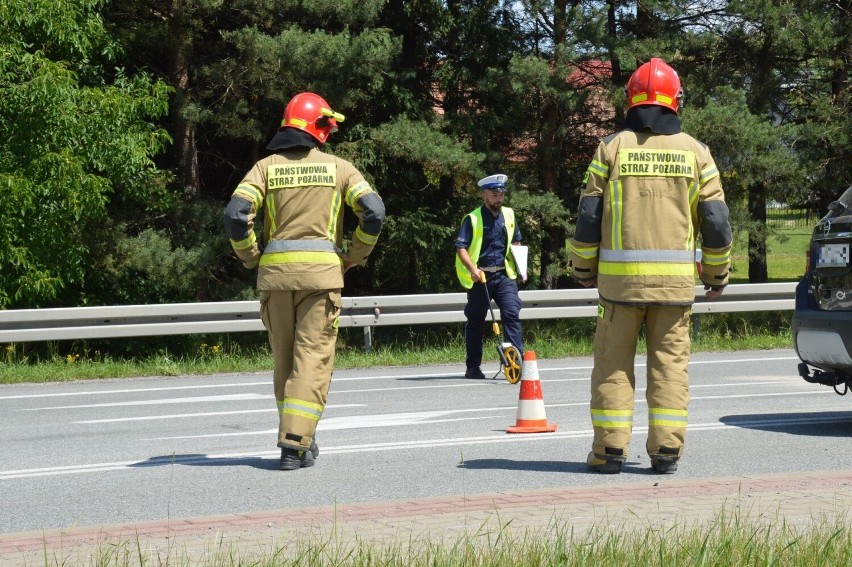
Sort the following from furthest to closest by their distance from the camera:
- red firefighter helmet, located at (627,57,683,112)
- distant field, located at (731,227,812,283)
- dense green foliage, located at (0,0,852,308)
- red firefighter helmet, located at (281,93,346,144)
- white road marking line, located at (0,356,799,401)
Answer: distant field, located at (731,227,812,283) → dense green foliage, located at (0,0,852,308) → white road marking line, located at (0,356,799,401) → red firefighter helmet, located at (281,93,346,144) → red firefighter helmet, located at (627,57,683,112)

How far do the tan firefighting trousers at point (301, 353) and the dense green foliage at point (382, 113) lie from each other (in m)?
11.5

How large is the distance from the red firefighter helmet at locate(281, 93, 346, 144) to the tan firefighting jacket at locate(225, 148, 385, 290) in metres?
0.14

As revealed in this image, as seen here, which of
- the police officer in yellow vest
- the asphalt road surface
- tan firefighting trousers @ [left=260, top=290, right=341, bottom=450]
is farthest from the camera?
the police officer in yellow vest

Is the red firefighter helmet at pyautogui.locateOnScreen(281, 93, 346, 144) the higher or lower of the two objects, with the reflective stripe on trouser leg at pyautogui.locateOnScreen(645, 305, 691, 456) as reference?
higher

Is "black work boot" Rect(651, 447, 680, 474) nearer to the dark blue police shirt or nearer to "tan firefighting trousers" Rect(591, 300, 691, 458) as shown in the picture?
"tan firefighting trousers" Rect(591, 300, 691, 458)

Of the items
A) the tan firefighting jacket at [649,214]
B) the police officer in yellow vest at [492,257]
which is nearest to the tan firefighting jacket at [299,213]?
the tan firefighting jacket at [649,214]

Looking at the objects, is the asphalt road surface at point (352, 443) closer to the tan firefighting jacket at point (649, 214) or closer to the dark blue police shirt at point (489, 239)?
the tan firefighting jacket at point (649, 214)

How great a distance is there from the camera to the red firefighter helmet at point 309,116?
25.4ft

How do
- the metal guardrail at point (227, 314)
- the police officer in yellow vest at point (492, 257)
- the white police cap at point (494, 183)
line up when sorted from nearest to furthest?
the white police cap at point (494, 183) < the police officer in yellow vest at point (492, 257) < the metal guardrail at point (227, 314)

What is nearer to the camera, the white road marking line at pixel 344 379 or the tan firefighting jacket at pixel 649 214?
the tan firefighting jacket at pixel 649 214

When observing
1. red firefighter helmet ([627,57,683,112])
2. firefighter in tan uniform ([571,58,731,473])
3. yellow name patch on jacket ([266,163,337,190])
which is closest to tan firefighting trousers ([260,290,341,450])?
yellow name patch on jacket ([266,163,337,190])

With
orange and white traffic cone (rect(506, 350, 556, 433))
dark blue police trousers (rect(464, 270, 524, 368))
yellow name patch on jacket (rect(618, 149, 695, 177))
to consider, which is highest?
yellow name patch on jacket (rect(618, 149, 695, 177))

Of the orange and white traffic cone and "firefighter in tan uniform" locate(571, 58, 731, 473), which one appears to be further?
the orange and white traffic cone

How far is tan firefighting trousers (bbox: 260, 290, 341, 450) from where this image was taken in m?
7.58
